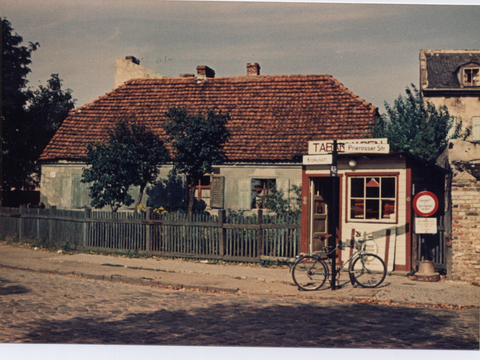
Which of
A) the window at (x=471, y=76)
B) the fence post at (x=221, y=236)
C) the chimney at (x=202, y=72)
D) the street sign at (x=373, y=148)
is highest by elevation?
the window at (x=471, y=76)

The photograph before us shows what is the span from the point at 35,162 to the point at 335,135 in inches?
559

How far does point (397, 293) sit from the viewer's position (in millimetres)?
9805

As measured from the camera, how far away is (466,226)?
10.9m

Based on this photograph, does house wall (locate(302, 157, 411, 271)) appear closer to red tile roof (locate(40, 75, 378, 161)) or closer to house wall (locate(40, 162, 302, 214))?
house wall (locate(40, 162, 302, 214))

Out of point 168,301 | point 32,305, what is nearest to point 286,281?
point 168,301

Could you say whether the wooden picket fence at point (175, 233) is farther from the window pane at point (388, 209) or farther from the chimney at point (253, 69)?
the chimney at point (253, 69)

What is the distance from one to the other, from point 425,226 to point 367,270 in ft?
5.31

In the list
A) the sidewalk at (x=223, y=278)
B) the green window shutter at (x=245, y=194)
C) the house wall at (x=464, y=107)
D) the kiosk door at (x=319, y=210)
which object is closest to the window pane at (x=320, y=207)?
the kiosk door at (x=319, y=210)

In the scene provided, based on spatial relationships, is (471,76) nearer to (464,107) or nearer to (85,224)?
(464,107)

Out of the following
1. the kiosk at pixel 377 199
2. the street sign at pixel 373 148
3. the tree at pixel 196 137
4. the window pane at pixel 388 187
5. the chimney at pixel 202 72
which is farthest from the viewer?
the chimney at pixel 202 72

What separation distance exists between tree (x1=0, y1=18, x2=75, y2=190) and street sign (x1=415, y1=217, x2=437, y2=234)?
17.3 meters

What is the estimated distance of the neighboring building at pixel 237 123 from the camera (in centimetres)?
1925

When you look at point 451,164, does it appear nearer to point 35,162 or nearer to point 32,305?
point 32,305

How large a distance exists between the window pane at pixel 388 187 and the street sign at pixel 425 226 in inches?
52.3
